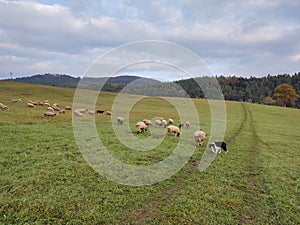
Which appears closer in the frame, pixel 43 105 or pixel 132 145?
pixel 132 145

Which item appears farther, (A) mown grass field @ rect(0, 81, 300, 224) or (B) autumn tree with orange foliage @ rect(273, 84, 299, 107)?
(B) autumn tree with orange foliage @ rect(273, 84, 299, 107)

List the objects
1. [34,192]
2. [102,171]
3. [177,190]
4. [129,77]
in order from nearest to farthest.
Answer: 1. [34,192]
2. [177,190]
3. [102,171]
4. [129,77]

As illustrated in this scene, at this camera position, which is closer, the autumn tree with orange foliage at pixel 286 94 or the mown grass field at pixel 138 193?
the mown grass field at pixel 138 193

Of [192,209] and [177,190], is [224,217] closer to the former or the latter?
[192,209]

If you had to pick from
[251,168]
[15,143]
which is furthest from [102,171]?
[251,168]

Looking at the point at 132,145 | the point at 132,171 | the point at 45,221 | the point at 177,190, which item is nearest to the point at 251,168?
the point at 177,190

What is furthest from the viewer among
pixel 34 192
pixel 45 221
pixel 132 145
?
pixel 132 145

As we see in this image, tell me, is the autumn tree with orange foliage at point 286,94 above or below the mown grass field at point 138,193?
above

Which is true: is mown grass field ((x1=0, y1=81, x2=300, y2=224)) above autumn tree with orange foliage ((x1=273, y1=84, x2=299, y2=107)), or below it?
below

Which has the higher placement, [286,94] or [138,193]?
[286,94]

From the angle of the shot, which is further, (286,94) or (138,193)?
(286,94)

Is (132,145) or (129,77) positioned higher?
(129,77)

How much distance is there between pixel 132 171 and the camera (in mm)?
11500

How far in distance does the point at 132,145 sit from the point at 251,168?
775cm
